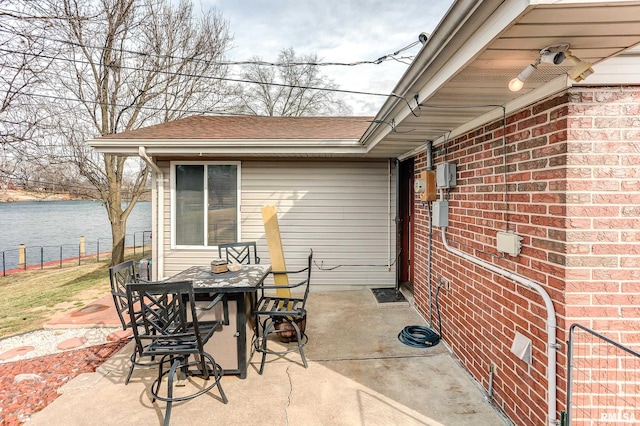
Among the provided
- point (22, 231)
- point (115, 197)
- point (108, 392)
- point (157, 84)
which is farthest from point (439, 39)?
point (22, 231)

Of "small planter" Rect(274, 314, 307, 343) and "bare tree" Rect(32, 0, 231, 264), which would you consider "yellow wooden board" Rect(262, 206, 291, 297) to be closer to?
"small planter" Rect(274, 314, 307, 343)

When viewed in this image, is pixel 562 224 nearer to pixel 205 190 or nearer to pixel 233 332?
pixel 233 332

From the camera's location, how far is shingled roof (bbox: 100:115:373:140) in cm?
502

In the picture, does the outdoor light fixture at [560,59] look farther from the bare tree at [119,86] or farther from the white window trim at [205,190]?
the bare tree at [119,86]

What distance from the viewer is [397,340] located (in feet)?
11.8

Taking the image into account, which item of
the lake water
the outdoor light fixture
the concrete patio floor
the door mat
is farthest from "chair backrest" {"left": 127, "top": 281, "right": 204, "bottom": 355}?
the lake water

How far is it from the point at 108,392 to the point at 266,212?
2.37 m

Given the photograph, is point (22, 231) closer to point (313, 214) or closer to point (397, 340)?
point (313, 214)

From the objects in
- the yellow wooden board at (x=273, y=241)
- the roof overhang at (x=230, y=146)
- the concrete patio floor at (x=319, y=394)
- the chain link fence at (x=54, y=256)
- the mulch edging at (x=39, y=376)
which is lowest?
the chain link fence at (x=54, y=256)

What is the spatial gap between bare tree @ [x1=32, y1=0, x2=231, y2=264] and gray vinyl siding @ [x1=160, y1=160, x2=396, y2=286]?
513cm

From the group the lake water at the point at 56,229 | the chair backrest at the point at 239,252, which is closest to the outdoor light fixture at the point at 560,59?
the chair backrest at the point at 239,252

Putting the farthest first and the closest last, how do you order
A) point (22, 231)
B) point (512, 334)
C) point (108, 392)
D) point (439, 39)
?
1. point (22, 231)
2. point (108, 392)
3. point (512, 334)
4. point (439, 39)

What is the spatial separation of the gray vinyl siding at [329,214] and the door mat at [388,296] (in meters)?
0.23

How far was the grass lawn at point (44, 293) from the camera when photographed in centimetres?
465
